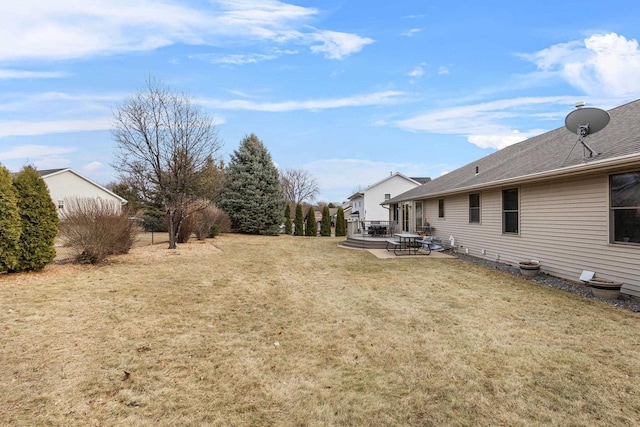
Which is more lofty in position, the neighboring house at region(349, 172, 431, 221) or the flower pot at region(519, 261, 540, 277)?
the neighboring house at region(349, 172, 431, 221)

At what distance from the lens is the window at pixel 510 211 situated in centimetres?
920

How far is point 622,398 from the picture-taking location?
269cm

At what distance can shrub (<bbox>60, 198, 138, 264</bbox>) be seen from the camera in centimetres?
852

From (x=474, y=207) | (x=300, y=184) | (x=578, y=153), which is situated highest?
(x=300, y=184)

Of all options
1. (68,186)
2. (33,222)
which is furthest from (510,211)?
(68,186)

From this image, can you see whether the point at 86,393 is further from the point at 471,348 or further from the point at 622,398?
the point at 622,398

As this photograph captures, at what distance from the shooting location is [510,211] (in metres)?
9.42

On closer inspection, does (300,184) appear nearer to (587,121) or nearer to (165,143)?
(165,143)

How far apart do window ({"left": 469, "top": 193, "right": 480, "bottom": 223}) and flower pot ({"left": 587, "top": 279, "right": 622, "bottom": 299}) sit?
544 cm

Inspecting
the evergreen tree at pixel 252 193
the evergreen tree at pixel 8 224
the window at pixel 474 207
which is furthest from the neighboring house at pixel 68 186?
the window at pixel 474 207

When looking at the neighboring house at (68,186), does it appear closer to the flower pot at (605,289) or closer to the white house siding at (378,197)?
the white house siding at (378,197)

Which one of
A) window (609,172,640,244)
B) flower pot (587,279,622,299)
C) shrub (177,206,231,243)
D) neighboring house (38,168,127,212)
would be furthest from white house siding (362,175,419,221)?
flower pot (587,279,622,299)

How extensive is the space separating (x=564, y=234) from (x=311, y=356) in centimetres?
702

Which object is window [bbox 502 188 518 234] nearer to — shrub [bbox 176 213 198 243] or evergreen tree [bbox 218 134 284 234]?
shrub [bbox 176 213 198 243]
